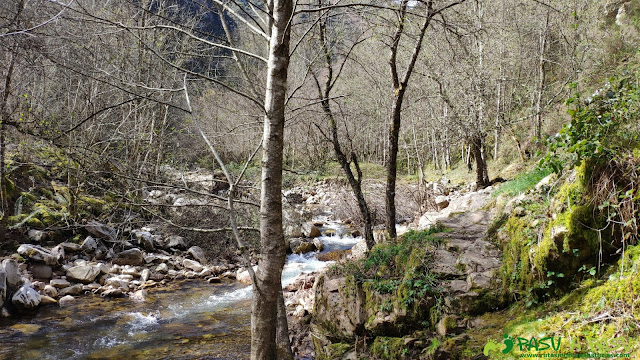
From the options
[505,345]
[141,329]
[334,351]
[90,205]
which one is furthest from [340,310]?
[90,205]

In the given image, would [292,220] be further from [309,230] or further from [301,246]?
[309,230]

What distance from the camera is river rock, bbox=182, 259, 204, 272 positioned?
9.85 m

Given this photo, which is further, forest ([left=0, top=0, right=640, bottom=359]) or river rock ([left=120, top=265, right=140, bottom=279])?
river rock ([left=120, top=265, right=140, bottom=279])

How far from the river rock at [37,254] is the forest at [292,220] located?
37 mm

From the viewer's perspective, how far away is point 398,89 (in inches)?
252

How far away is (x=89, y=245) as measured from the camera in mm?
9086

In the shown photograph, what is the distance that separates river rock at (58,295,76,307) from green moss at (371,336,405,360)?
6153 mm

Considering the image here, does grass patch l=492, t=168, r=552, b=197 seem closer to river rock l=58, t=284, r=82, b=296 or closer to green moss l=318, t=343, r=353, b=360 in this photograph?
green moss l=318, t=343, r=353, b=360

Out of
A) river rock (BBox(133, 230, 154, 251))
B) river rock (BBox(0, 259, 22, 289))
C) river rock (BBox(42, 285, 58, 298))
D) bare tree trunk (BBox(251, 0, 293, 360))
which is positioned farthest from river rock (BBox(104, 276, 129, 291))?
bare tree trunk (BBox(251, 0, 293, 360))

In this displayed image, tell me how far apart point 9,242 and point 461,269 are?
29.7ft

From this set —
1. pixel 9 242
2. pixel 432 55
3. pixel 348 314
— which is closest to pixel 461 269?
pixel 348 314

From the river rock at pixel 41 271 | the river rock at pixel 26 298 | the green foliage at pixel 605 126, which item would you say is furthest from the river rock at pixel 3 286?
the green foliage at pixel 605 126

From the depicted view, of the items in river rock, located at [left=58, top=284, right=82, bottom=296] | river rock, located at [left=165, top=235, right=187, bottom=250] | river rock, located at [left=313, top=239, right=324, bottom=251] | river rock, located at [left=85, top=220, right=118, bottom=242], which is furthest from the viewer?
river rock, located at [left=313, top=239, right=324, bottom=251]

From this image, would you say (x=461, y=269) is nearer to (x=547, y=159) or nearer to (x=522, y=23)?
(x=547, y=159)
